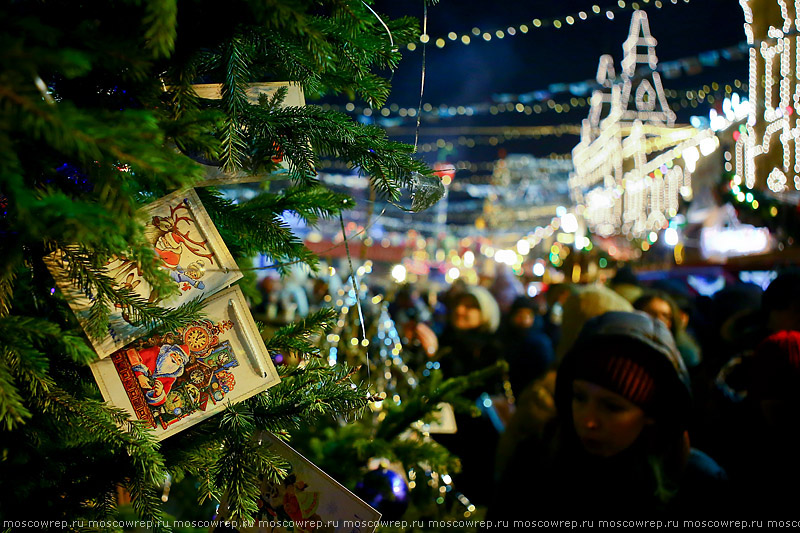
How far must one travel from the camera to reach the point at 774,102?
5148 mm

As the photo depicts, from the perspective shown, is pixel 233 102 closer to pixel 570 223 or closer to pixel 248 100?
pixel 248 100

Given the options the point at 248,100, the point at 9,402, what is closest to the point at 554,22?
the point at 248,100

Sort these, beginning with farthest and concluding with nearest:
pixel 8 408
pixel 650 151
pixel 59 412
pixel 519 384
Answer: pixel 650 151
pixel 519 384
pixel 59 412
pixel 8 408

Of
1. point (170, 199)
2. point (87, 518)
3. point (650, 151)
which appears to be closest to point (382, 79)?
point (170, 199)

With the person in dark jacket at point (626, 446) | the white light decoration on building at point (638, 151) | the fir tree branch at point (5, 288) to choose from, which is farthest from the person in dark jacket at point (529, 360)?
the white light decoration on building at point (638, 151)

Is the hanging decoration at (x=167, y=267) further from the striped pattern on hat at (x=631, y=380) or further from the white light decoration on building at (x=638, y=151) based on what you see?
the white light decoration on building at (x=638, y=151)

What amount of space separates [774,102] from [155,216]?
6.09 metres

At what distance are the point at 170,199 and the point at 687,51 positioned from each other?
382 inches

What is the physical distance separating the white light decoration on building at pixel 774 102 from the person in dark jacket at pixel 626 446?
3.72 m

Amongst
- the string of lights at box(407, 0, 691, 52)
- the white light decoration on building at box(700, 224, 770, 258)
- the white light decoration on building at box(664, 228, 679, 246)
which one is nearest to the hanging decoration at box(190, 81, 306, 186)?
the string of lights at box(407, 0, 691, 52)

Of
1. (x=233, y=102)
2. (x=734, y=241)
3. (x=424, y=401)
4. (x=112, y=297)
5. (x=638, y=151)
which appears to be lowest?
(x=734, y=241)

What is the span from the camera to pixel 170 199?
3.48ft

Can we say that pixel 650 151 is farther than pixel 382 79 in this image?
Yes

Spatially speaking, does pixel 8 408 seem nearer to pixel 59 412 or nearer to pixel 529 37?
pixel 59 412
